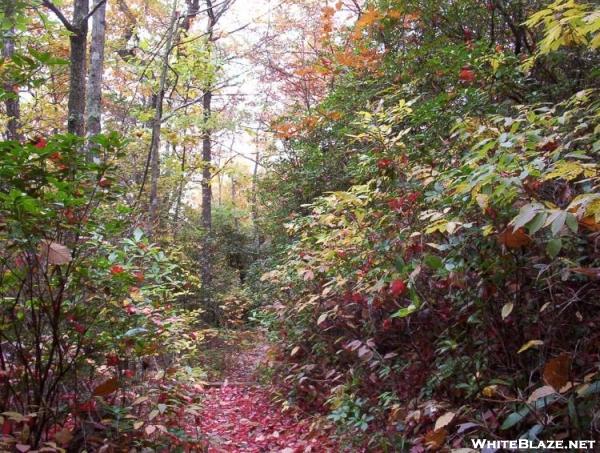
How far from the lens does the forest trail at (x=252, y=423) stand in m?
4.57

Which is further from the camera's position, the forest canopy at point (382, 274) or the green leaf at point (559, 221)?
the forest canopy at point (382, 274)

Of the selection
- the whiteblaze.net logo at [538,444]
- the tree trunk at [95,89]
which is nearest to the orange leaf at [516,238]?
the whiteblaze.net logo at [538,444]

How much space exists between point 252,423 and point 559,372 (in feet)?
14.2

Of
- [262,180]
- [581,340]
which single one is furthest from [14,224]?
[262,180]

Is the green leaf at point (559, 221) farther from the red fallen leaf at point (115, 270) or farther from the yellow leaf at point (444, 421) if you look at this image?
the red fallen leaf at point (115, 270)

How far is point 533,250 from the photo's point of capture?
301 centimetres

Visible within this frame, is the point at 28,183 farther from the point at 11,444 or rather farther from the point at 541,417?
the point at 541,417

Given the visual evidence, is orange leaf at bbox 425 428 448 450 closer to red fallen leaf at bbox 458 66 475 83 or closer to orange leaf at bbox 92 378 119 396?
orange leaf at bbox 92 378 119 396

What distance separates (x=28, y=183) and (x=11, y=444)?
1.59 m

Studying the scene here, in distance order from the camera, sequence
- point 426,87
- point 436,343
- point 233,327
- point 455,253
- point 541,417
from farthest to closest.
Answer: point 233,327, point 426,87, point 436,343, point 455,253, point 541,417

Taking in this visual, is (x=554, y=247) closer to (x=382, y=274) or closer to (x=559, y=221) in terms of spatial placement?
(x=559, y=221)

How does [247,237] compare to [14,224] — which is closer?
[14,224]

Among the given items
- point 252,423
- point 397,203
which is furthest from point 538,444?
point 252,423

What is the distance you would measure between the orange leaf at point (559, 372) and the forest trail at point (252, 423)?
100 inches
